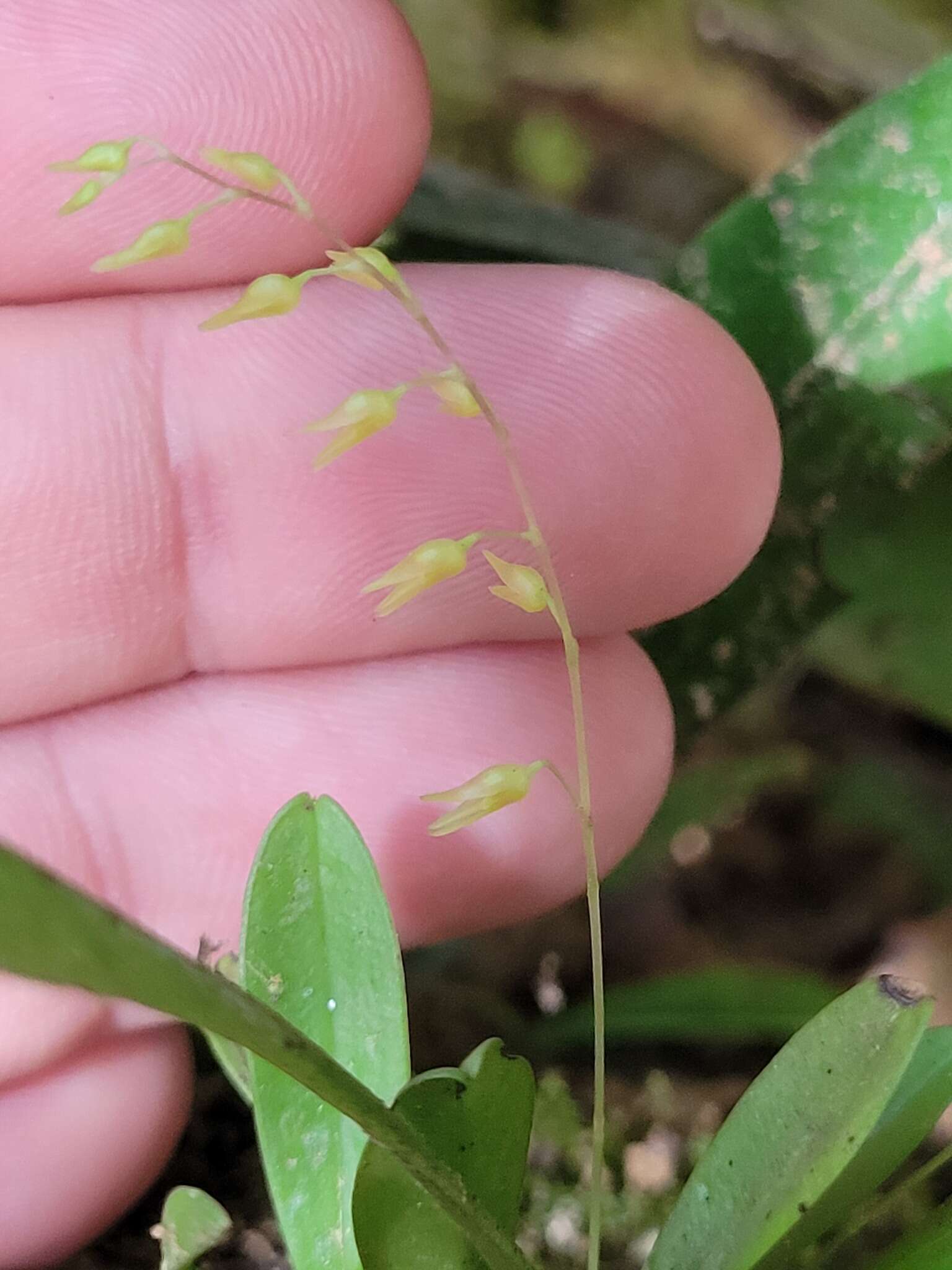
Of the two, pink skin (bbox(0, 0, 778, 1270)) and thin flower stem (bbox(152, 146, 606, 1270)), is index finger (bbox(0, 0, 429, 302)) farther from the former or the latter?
thin flower stem (bbox(152, 146, 606, 1270))

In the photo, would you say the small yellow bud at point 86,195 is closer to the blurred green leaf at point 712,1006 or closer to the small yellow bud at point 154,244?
the small yellow bud at point 154,244

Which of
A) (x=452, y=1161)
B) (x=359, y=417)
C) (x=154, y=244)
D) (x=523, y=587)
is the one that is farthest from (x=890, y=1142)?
(x=154, y=244)

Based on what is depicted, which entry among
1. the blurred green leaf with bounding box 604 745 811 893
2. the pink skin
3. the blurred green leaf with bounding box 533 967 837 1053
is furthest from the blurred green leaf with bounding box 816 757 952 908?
the pink skin

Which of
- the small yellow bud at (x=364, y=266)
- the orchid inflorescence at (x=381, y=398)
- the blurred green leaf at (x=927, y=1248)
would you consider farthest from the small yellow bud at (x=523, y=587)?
the blurred green leaf at (x=927, y=1248)

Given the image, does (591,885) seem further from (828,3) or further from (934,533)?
(828,3)

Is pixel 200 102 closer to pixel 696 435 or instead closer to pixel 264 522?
pixel 264 522

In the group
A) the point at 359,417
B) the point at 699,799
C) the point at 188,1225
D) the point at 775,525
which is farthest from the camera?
the point at 699,799
